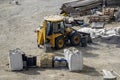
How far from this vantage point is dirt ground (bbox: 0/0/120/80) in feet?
73.5

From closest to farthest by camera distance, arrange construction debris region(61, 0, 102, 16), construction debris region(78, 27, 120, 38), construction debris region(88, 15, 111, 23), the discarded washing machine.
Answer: the discarded washing machine, construction debris region(78, 27, 120, 38), construction debris region(88, 15, 111, 23), construction debris region(61, 0, 102, 16)

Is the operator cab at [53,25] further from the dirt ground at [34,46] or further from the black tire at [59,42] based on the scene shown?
the dirt ground at [34,46]

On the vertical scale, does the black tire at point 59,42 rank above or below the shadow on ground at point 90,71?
above

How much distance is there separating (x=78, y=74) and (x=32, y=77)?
2.56 meters

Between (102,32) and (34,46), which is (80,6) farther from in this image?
(34,46)

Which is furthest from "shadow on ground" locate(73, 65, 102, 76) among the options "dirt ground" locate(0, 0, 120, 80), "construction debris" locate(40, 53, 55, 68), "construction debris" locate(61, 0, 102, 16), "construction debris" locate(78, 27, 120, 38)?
"construction debris" locate(61, 0, 102, 16)

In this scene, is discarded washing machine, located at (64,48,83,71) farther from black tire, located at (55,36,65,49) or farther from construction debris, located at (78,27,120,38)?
construction debris, located at (78,27,120,38)

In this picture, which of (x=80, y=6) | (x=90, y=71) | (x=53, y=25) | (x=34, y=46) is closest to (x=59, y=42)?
(x=53, y=25)

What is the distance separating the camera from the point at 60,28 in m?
26.3

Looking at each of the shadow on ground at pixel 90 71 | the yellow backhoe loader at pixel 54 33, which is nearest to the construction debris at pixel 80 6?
the yellow backhoe loader at pixel 54 33

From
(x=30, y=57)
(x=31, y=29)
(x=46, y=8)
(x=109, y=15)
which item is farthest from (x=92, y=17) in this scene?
(x=30, y=57)

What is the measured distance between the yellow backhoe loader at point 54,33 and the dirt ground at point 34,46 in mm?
614

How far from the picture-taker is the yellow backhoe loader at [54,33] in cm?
2600

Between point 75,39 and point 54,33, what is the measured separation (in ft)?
5.73
